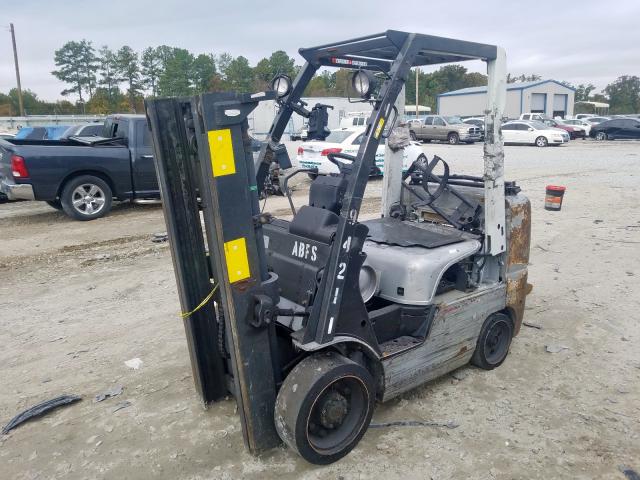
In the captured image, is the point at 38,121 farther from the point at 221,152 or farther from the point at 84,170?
the point at 221,152

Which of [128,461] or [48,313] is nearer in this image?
[128,461]

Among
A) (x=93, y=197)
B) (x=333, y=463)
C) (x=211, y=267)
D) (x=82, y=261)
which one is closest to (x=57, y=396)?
(x=211, y=267)

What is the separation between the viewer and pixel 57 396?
3928 millimetres

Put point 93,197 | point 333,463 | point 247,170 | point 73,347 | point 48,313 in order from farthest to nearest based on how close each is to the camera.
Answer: point 93,197, point 48,313, point 73,347, point 333,463, point 247,170

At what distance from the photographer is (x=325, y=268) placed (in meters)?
2.97

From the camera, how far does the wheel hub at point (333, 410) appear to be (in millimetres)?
3090

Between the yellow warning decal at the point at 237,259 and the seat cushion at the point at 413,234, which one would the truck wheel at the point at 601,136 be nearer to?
the seat cushion at the point at 413,234

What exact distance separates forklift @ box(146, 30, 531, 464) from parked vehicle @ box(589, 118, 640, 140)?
32.7m

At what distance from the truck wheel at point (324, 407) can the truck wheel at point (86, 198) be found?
8.38 metres

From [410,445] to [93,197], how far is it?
8.83 meters

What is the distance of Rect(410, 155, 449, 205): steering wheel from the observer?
435 centimetres

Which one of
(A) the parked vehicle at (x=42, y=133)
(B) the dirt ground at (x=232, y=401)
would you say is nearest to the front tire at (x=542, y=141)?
(B) the dirt ground at (x=232, y=401)

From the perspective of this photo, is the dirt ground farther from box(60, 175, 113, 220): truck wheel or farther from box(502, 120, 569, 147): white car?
box(502, 120, 569, 147): white car

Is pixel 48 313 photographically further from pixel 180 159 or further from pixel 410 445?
pixel 410 445
